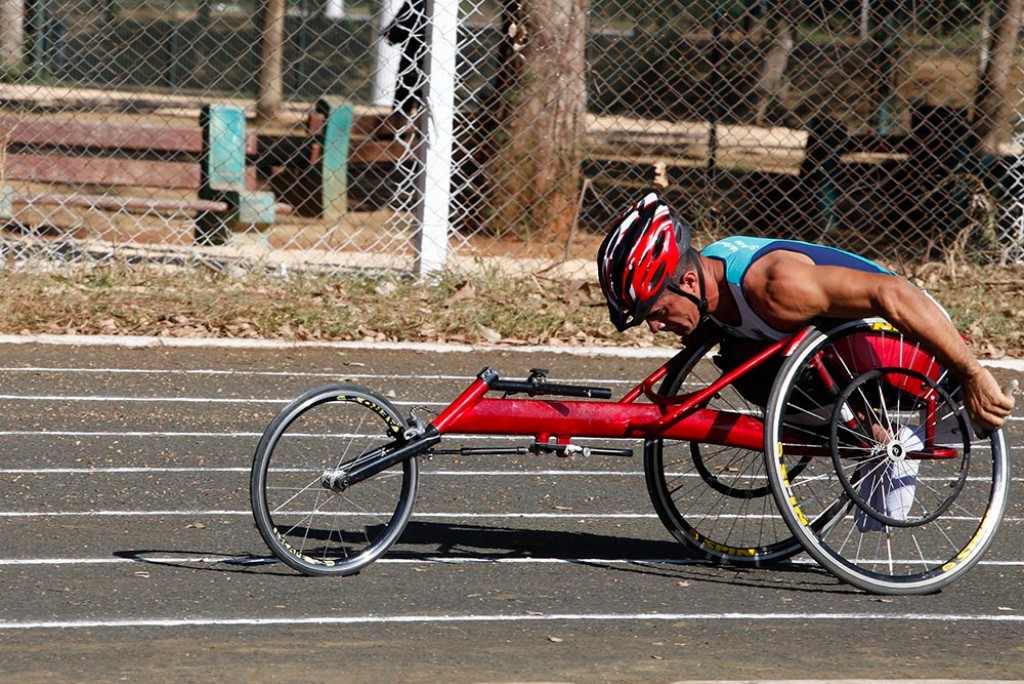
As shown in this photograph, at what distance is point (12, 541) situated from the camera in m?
5.25

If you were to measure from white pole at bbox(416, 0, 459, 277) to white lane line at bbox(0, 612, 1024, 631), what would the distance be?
5.22 meters

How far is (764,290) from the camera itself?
4730mm

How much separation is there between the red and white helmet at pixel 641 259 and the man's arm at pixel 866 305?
273 mm

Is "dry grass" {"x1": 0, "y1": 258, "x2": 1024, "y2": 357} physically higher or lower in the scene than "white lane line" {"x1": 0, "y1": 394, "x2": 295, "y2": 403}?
higher

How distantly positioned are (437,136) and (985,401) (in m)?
5.56

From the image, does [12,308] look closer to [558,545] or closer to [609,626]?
[558,545]

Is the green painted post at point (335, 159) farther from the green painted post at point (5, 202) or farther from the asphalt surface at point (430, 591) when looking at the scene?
the asphalt surface at point (430, 591)

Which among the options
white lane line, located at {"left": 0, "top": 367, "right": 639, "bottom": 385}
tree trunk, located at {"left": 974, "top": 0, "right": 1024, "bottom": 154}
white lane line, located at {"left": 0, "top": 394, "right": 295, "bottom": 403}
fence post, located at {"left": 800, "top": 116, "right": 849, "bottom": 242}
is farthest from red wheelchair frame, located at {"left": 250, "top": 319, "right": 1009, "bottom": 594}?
fence post, located at {"left": 800, "top": 116, "right": 849, "bottom": 242}

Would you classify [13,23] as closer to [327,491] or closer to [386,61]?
[386,61]

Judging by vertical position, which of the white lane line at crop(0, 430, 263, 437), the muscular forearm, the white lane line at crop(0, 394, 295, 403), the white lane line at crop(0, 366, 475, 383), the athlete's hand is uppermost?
the muscular forearm

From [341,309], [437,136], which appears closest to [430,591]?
[341,309]

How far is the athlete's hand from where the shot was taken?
473 cm

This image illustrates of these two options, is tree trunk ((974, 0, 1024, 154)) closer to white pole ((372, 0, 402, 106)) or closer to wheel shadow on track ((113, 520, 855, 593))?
white pole ((372, 0, 402, 106))

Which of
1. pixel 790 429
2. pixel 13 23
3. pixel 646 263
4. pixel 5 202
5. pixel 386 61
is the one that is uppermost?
pixel 13 23
